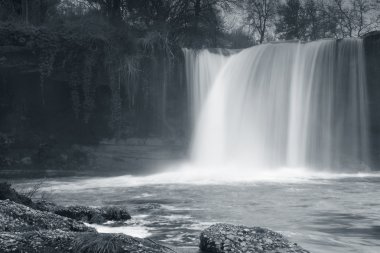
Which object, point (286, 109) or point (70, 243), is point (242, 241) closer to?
point (70, 243)

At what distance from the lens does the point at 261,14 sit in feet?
137

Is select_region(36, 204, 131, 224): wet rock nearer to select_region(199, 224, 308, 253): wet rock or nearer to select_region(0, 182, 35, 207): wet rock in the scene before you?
select_region(0, 182, 35, 207): wet rock

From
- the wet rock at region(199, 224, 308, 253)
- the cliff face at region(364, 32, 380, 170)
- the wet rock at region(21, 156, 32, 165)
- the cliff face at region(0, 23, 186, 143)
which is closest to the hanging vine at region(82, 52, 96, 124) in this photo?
the cliff face at region(0, 23, 186, 143)

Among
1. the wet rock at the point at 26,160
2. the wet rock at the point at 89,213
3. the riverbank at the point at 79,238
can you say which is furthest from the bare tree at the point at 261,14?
the riverbank at the point at 79,238

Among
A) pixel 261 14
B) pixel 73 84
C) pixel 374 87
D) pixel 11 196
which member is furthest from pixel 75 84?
pixel 261 14

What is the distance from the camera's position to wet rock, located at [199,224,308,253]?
7.44 metres

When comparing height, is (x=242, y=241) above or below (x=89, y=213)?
above

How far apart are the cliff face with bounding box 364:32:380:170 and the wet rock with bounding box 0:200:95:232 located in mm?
19134

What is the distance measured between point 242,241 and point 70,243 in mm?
2234

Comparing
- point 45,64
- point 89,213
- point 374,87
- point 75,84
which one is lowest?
point 89,213

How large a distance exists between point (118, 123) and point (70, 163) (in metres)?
2.60

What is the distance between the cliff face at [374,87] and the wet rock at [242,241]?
18.3 m

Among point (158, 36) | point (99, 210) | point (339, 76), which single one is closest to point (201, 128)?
point (158, 36)

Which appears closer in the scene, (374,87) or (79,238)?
(79,238)
